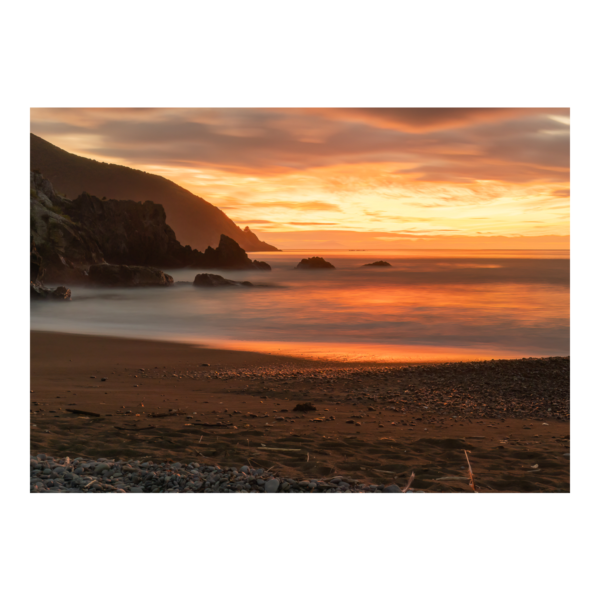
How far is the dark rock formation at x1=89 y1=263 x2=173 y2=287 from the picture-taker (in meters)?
7.87

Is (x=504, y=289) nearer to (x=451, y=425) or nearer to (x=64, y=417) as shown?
(x=451, y=425)

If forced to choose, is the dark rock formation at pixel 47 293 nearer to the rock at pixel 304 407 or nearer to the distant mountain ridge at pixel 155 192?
the distant mountain ridge at pixel 155 192

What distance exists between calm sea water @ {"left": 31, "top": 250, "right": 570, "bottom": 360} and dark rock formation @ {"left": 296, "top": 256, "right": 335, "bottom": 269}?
0.12 metres

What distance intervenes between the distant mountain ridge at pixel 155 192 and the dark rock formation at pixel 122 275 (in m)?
1.33

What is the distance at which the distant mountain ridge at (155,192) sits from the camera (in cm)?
645

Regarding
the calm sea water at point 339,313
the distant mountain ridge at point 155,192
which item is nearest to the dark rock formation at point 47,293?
the calm sea water at point 339,313

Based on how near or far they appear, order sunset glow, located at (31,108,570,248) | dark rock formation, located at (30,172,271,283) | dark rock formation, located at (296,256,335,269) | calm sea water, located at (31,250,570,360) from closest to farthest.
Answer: sunset glow, located at (31,108,570,248), dark rock formation, located at (30,172,271,283), dark rock formation, located at (296,256,335,269), calm sea water, located at (31,250,570,360)

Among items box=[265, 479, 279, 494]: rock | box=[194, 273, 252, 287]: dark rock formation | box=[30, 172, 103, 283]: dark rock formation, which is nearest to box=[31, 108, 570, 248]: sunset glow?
box=[194, 273, 252, 287]: dark rock formation

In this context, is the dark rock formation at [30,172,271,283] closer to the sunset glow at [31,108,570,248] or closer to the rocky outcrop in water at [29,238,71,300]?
the rocky outcrop in water at [29,238,71,300]

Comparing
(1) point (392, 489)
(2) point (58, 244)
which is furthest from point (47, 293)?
(1) point (392, 489)

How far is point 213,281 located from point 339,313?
88.3 inches

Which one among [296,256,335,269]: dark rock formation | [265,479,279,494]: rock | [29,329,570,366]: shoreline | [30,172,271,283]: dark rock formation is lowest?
[265,479,279,494]: rock

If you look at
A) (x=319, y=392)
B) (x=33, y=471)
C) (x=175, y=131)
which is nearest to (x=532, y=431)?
(x=319, y=392)
